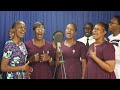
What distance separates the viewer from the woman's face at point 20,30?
341 centimetres

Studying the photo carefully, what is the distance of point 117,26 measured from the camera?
3459 mm

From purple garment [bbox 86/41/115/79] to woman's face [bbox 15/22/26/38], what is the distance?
946 mm

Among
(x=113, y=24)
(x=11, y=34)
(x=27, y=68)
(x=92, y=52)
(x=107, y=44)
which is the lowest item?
(x=27, y=68)

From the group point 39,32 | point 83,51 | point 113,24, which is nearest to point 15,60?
point 39,32

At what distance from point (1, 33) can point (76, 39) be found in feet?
3.33

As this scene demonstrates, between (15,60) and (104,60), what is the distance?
3.87 feet

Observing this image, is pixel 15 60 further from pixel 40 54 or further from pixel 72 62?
pixel 72 62

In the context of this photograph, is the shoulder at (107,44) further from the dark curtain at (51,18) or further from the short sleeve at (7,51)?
the short sleeve at (7,51)

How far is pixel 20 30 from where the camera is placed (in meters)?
3.41

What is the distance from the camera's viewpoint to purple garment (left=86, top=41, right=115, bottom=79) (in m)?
3.37

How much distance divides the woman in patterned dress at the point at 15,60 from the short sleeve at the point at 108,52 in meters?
1.02

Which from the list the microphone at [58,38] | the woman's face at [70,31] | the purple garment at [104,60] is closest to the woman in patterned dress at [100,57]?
the purple garment at [104,60]

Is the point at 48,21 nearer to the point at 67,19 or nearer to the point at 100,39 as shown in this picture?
the point at 67,19
